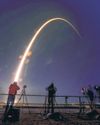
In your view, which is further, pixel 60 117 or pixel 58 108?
pixel 58 108

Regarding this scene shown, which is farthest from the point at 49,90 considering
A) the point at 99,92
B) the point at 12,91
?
the point at 99,92

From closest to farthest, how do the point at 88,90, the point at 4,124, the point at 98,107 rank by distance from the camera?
the point at 4,124 → the point at 88,90 → the point at 98,107

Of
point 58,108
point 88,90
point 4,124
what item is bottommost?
point 4,124

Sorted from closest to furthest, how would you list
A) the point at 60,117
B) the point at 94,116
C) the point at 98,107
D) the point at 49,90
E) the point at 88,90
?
the point at 60,117
the point at 94,116
the point at 49,90
the point at 88,90
the point at 98,107

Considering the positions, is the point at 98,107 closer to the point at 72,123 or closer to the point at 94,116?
the point at 94,116

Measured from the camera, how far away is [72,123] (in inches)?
673

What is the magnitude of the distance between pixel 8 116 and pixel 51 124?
126 inches

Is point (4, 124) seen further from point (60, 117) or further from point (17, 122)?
point (60, 117)

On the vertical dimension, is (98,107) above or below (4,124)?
above

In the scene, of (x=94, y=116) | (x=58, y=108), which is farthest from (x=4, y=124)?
(x=58, y=108)

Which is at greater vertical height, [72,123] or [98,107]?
[98,107]

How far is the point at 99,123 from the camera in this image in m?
17.3

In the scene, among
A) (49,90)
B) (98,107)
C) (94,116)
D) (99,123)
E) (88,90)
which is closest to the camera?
(99,123)

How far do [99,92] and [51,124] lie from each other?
11440 millimetres
